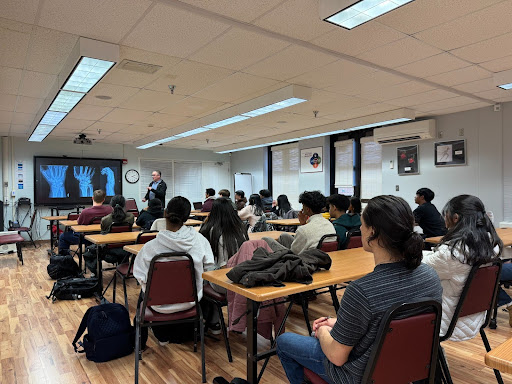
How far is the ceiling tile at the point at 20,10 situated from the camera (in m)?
2.59

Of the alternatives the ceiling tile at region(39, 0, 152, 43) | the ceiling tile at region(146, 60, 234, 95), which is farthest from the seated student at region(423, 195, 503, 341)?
the ceiling tile at region(146, 60, 234, 95)

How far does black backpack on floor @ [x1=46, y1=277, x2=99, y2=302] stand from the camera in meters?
Answer: 4.18

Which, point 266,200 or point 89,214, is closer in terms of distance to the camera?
point 89,214

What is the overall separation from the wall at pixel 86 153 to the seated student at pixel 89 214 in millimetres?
4160

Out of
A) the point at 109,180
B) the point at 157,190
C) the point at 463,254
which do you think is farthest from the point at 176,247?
the point at 109,180

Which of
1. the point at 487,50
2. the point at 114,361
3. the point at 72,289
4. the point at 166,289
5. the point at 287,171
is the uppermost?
the point at 487,50

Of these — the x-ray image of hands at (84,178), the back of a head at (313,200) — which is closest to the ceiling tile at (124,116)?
the x-ray image of hands at (84,178)

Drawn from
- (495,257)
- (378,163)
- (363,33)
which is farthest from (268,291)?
(378,163)

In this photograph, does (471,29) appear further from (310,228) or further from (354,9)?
(310,228)

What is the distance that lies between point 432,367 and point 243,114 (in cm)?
494

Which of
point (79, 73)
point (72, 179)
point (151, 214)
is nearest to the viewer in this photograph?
point (79, 73)

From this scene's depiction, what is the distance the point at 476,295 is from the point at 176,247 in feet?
6.13

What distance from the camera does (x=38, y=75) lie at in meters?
4.19

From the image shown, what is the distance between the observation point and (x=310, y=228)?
10.3 feet
